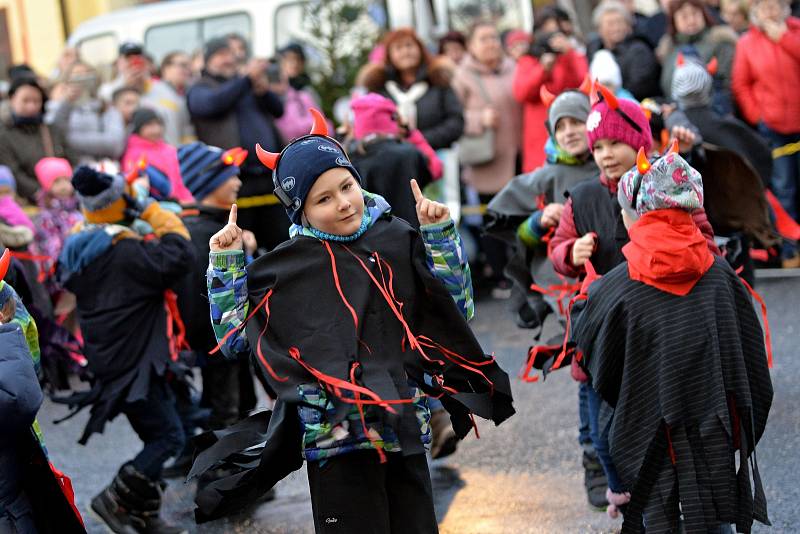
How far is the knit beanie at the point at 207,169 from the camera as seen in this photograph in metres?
6.34

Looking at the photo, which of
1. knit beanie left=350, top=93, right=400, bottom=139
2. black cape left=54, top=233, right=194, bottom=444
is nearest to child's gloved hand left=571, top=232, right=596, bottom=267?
black cape left=54, top=233, right=194, bottom=444

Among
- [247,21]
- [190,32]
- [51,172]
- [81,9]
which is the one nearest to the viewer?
[51,172]

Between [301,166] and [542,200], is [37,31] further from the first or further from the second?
[301,166]

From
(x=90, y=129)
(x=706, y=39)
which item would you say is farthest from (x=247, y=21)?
(x=706, y=39)

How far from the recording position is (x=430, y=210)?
395cm

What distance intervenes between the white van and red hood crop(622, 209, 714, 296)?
8.12m

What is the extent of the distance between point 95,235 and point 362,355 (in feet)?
7.75

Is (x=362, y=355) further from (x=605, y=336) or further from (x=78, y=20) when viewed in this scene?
(x=78, y=20)

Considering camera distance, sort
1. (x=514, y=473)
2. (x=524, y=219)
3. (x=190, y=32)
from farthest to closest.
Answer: (x=190, y=32)
(x=514, y=473)
(x=524, y=219)

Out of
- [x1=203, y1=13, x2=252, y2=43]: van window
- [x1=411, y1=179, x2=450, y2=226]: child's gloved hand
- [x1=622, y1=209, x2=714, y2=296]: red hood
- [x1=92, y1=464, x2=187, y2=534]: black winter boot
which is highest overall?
[x1=411, y1=179, x2=450, y2=226]: child's gloved hand

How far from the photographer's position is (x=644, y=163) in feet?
14.4

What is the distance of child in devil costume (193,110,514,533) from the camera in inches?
157

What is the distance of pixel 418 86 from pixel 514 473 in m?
→ 3.69

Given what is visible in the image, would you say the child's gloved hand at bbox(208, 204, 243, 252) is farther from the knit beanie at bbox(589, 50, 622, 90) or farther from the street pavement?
the knit beanie at bbox(589, 50, 622, 90)
